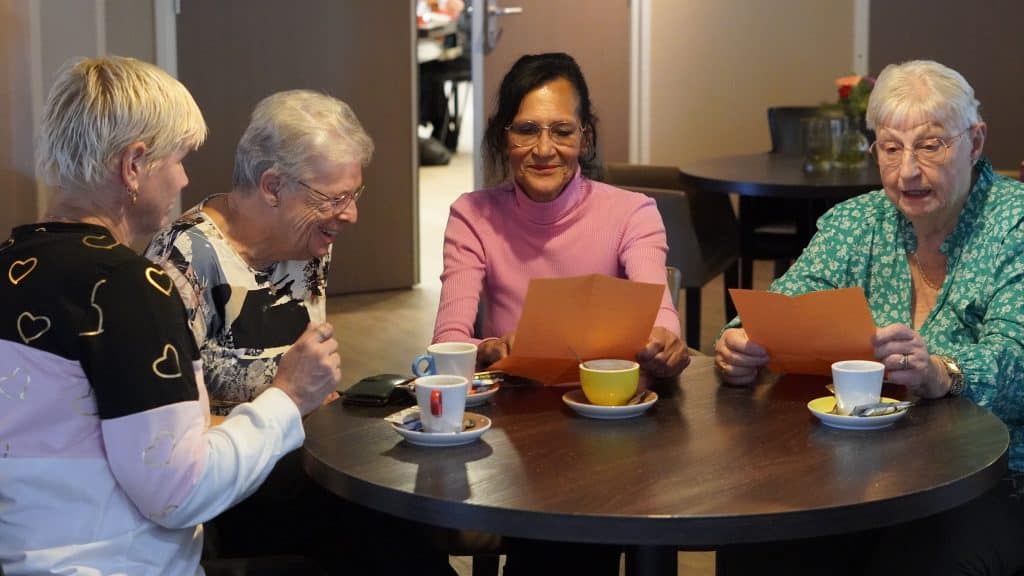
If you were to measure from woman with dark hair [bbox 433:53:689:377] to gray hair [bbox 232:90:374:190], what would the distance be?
427mm

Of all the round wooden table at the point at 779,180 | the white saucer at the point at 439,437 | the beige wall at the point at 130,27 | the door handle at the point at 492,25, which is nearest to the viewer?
the white saucer at the point at 439,437

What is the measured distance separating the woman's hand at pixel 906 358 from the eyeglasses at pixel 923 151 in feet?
1.41

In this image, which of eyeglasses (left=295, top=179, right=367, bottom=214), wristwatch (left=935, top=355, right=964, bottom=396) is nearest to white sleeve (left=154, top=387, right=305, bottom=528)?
eyeglasses (left=295, top=179, right=367, bottom=214)

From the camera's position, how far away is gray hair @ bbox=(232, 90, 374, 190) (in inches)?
85.6

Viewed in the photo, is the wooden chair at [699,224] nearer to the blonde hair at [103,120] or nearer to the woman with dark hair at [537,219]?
the woman with dark hair at [537,219]

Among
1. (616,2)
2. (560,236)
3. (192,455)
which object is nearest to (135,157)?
(192,455)

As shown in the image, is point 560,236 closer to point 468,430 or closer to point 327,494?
point 327,494

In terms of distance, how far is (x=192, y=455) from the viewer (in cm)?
149

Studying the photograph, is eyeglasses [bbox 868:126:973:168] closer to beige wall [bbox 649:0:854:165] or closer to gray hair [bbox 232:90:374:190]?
gray hair [bbox 232:90:374:190]

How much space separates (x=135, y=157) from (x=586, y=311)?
687 millimetres

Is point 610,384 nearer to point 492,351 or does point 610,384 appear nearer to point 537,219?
point 492,351

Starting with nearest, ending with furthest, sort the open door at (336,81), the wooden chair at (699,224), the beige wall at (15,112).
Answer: the wooden chair at (699,224), the beige wall at (15,112), the open door at (336,81)

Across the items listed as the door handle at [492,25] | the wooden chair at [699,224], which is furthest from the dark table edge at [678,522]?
the door handle at [492,25]

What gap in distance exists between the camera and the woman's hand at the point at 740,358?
Answer: 2043mm
